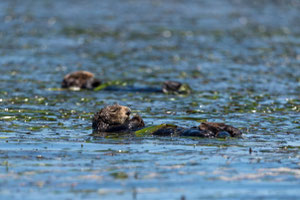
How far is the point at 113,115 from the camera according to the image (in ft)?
35.7

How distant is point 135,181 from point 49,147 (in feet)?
8.09

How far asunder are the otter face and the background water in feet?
1.71

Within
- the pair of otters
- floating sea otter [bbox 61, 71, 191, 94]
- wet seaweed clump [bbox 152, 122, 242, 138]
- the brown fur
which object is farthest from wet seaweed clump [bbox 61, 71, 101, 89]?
the brown fur

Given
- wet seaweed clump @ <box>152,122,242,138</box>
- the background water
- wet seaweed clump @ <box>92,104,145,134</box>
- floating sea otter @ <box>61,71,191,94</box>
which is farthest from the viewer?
floating sea otter @ <box>61,71,191,94</box>

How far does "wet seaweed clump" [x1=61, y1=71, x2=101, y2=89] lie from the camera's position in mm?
16266

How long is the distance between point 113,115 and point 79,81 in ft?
18.4

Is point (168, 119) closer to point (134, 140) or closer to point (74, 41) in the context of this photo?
point (134, 140)

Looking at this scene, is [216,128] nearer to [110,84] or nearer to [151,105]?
[151,105]

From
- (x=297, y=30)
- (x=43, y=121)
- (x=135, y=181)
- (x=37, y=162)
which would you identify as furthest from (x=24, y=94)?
(x=297, y=30)

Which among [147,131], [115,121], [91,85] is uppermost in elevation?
[91,85]

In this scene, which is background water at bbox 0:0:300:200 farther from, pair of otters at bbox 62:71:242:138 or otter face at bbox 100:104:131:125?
otter face at bbox 100:104:131:125

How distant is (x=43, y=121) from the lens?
1181cm

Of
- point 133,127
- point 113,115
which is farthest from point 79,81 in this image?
point 133,127

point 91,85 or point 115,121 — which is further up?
point 91,85
